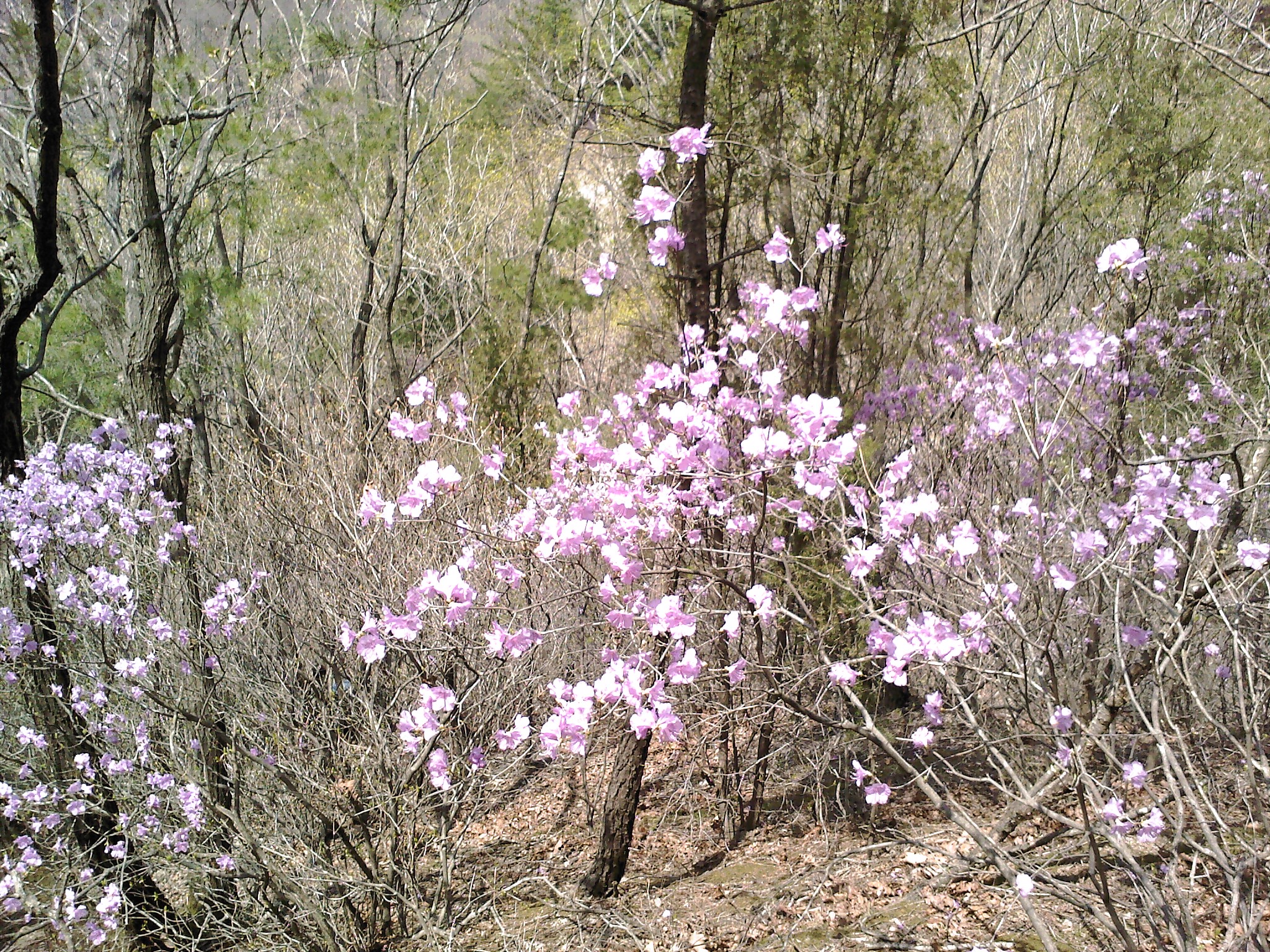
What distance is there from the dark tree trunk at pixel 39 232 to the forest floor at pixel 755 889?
295 cm

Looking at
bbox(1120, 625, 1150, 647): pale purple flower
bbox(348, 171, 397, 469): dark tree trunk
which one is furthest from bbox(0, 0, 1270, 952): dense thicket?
bbox(348, 171, 397, 469): dark tree trunk

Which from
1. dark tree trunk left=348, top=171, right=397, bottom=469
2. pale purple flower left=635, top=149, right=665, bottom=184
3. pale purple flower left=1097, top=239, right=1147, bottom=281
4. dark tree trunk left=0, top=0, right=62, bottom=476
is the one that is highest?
dark tree trunk left=348, top=171, right=397, bottom=469

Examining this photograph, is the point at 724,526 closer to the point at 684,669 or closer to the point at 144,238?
the point at 684,669

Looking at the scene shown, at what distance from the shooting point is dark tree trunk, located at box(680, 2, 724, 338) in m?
4.76

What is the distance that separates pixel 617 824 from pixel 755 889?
831 millimetres

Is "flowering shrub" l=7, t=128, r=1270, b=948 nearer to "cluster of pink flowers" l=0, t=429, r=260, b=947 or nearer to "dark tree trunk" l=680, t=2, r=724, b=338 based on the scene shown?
"cluster of pink flowers" l=0, t=429, r=260, b=947

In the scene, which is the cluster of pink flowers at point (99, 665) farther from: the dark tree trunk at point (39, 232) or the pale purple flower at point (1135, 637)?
the pale purple flower at point (1135, 637)

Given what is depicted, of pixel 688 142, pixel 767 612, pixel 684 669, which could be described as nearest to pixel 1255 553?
pixel 767 612

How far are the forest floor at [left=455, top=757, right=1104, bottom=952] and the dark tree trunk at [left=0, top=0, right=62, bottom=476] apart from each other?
2954 millimetres

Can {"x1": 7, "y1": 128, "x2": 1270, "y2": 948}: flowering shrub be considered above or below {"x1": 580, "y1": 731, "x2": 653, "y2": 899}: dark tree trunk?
above

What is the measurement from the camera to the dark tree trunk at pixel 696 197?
4.76 m

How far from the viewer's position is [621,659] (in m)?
3.10

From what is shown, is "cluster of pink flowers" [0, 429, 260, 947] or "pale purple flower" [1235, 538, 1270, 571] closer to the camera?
"pale purple flower" [1235, 538, 1270, 571]

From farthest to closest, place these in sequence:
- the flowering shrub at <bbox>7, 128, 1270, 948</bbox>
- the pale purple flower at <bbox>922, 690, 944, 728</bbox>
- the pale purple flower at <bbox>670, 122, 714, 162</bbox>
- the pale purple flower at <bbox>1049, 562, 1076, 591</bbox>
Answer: the pale purple flower at <bbox>922, 690, 944, 728</bbox>, the pale purple flower at <bbox>670, 122, 714, 162</bbox>, the flowering shrub at <bbox>7, 128, 1270, 948</bbox>, the pale purple flower at <bbox>1049, 562, 1076, 591</bbox>
